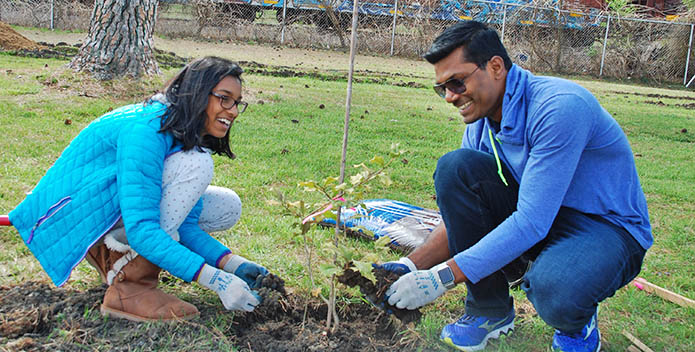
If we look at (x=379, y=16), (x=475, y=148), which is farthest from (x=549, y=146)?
(x=379, y=16)

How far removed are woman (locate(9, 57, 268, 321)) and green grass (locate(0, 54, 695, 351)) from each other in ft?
1.46

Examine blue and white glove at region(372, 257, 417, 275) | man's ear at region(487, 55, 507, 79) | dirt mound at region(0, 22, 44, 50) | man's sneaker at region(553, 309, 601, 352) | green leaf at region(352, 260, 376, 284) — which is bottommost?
man's sneaker at region(553, 309, 601, 352)

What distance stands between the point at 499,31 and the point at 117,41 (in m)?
13.4

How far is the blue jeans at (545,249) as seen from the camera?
2184 millimetres

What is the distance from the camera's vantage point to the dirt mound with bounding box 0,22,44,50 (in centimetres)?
1122

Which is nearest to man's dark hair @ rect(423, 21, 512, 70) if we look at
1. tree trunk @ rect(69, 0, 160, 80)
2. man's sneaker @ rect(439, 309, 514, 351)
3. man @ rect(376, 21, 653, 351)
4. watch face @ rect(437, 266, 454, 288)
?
man @ rect(376, 21, 653, 351)

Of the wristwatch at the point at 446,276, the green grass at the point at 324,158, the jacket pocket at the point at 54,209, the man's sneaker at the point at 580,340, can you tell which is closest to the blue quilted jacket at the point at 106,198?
the jacket pocket at the point at 54,209

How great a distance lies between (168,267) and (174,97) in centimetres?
71

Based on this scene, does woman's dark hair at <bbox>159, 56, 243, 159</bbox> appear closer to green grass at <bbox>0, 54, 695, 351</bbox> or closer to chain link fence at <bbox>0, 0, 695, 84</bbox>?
green grass at <bbox>0, 54, 695, 351</bbox>

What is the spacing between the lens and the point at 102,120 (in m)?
2.44

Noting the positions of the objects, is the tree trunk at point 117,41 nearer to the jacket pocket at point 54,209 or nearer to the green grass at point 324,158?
the green grass at point 324,158

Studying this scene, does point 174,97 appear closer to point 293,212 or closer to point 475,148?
point 293,212

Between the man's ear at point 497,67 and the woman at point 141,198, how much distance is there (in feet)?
3.44

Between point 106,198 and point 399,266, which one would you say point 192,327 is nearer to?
point 106,198
